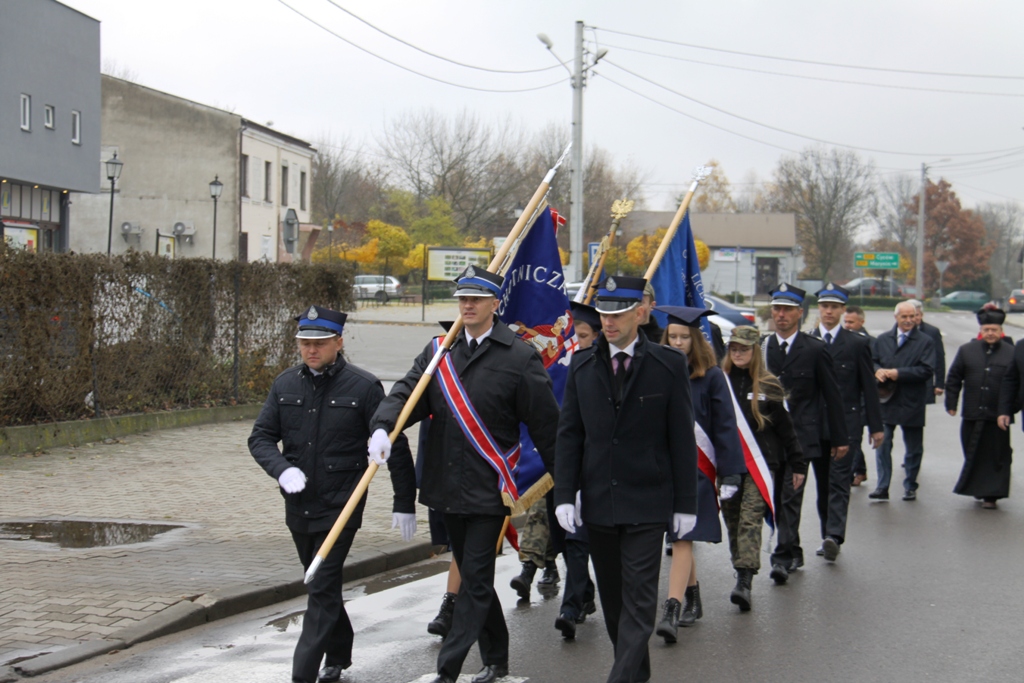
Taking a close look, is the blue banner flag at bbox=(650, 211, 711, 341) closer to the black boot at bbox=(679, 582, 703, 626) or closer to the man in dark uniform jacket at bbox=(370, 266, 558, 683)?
the black boot at bbox=(679, 582, 703, 626)

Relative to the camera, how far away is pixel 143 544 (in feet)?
26.8

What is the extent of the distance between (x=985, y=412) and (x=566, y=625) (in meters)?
6.35

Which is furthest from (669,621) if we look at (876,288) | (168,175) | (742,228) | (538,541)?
(742,228)

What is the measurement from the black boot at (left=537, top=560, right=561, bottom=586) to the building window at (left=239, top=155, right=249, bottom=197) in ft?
134

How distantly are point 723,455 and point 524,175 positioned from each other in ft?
158

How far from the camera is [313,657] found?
5258 mm

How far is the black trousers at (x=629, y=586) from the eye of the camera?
5.00 m

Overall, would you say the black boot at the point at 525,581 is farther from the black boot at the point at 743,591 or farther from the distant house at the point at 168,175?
the distant house at the point at 168,175

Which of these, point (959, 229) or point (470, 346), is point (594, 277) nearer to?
point (470, 346)

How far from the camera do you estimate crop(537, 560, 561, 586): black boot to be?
7.54 m

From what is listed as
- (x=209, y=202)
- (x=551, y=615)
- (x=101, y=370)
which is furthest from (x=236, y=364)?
(x=209, y=202)

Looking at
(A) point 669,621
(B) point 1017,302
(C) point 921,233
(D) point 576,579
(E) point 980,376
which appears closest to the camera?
(A) point 669,621

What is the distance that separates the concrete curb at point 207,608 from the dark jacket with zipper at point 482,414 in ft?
5.96

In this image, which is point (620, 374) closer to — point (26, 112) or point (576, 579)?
point (576, 579)
